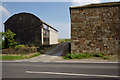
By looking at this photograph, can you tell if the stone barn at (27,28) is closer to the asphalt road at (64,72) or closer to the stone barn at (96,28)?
the stone barn at (96,28)

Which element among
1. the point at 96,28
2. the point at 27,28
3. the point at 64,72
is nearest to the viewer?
the point at 64,72

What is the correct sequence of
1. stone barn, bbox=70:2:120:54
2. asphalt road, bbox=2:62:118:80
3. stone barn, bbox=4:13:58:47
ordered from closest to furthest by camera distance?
asphalt road, bbox=2:62:118:80 → stone barn, bbox=70:2:120:54 → stone barn, bbox=4:13:58:47

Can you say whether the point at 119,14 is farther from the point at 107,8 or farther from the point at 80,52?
the point at 80,52

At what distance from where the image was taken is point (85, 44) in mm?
10547

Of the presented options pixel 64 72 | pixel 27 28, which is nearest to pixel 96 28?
pixel 64 72

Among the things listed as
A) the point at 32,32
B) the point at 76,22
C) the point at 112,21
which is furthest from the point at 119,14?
the point at 32,32

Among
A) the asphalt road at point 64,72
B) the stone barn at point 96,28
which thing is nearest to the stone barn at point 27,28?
the stone barn at point 96,28

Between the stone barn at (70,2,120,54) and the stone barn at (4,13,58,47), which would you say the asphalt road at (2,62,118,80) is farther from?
the stone barn at (4,13,58,47)

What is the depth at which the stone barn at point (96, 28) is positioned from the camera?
33.3ft

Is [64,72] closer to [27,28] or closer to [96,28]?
[96,28]

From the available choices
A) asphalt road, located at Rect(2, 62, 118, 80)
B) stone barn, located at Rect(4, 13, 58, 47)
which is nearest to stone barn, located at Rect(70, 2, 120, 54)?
asphalt road, located at Rect(2, 62, 118, 80)

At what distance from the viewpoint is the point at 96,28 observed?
34.3 ft

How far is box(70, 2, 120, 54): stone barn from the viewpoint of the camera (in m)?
10.2

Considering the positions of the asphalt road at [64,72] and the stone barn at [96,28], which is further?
the stone barn at [96,28]
